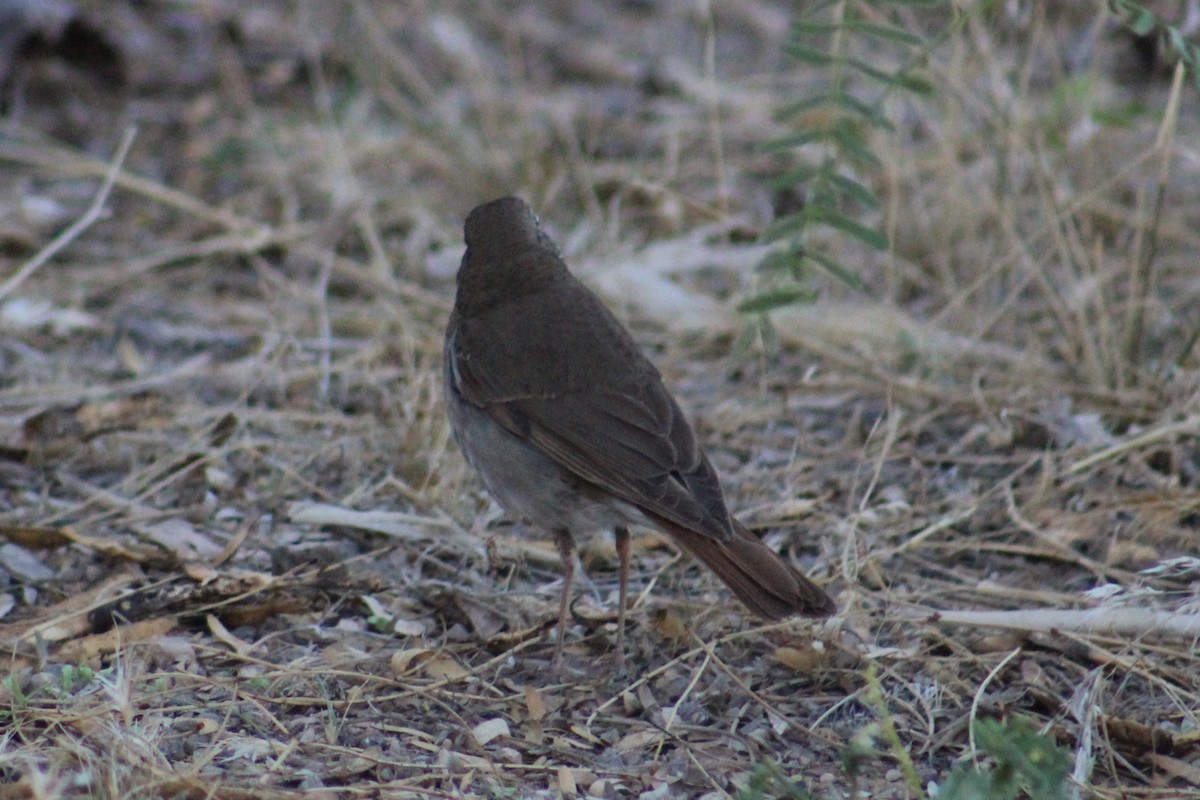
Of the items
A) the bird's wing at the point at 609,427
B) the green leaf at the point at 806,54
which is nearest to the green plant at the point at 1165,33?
the green leaf at the point at 806,54

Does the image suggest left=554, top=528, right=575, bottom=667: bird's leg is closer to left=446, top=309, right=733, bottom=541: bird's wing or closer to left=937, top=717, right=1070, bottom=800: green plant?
left=446, top=309, right=733, bottom=541: bird's wing

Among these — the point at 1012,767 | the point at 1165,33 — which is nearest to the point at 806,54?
the point at 1165,33

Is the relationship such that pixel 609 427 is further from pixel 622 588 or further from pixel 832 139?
pixel 832 139

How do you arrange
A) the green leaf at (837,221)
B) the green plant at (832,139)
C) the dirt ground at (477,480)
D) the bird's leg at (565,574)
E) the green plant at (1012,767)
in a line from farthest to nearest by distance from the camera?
the green leaf at (837,221)
the green plant at (832,139)
the bird's leg at (565,574)
the dirt ground at (477,480)
the green plant at (1012,767)

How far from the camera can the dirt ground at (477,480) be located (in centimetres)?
365

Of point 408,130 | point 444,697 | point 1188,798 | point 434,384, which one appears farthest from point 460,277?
point 408,130

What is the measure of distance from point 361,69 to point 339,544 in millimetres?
4224

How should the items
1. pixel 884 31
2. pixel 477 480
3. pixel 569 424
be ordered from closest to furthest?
pixel 569 424 → pixel 884 31 → pixel 477 480

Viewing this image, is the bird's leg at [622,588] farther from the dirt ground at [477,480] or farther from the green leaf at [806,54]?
the green leaf at [806,54]

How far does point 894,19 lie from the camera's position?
650 cm

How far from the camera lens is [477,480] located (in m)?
5.09

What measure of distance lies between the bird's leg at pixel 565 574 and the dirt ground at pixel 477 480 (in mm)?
83

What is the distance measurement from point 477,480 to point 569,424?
902 millimetres

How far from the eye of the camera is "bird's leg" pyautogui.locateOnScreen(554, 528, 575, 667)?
161 inches
